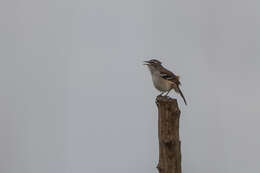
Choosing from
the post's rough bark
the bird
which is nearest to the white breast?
the bird

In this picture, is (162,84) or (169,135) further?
(162,84)

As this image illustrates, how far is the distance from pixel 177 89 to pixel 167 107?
0.39m

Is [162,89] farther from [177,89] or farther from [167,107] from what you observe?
[167,107]

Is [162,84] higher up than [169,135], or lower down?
higher up

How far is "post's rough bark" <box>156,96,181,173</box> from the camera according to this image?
266cm

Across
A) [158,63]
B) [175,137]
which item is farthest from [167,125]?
[158,63]

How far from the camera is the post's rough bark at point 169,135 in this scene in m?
2.66

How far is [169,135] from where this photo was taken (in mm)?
2660

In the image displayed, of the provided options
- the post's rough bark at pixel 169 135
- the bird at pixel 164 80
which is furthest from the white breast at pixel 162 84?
the post's rough bark at pixel 169 135

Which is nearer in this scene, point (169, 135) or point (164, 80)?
point (169, 135)

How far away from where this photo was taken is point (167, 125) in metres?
2.66

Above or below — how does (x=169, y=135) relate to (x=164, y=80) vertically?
below

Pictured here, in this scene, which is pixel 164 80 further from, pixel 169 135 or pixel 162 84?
pixel 169 135

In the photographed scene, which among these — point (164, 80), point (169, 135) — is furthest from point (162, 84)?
point (169, 135)
